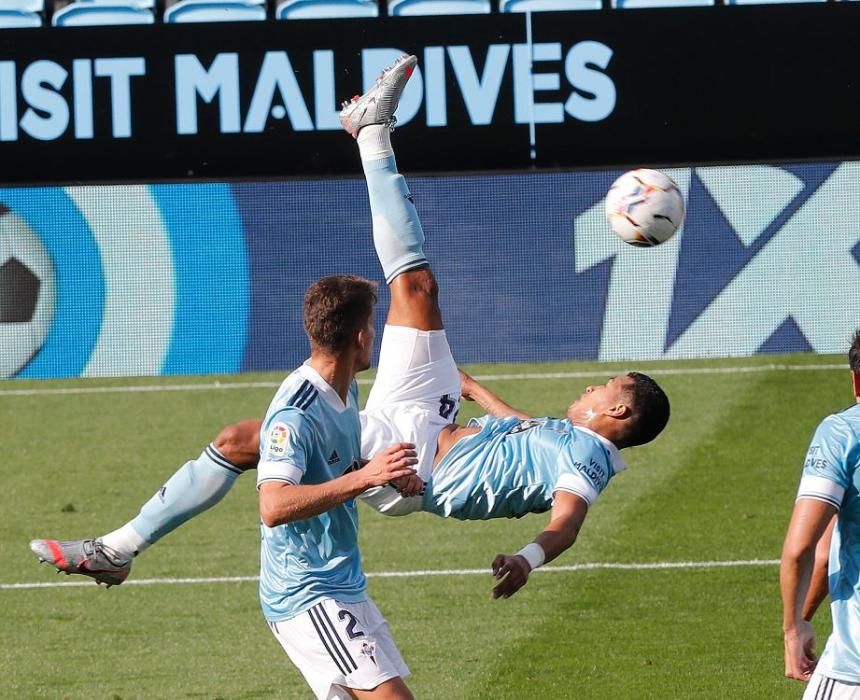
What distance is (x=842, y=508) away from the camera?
445cm

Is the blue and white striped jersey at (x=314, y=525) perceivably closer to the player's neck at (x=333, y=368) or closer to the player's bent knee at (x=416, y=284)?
the player's neck at (x=333, y=368)

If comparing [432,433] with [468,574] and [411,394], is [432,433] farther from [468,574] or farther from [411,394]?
[468,574]

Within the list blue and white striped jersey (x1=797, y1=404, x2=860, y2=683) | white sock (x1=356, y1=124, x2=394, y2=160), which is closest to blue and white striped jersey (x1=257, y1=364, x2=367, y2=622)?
blue and white striped jersey (x1=797, y1=404, x2=860, y2=683)

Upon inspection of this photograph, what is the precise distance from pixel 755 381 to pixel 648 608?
18.0 ft

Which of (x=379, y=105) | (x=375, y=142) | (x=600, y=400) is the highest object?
(x=379, y=105)

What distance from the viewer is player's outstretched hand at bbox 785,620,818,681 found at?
440 centimetres

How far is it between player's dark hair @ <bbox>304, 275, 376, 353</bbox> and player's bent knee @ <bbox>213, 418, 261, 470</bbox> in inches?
41.0

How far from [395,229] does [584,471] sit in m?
1.60

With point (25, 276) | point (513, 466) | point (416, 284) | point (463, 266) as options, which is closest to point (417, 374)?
point (416, 284)

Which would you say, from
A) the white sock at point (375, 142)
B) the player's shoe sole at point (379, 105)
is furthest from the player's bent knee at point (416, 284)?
the player's shoe sole at point (379, 105)

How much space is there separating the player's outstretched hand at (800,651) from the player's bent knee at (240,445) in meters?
2.22

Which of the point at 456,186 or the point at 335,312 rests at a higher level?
the point at 456,186

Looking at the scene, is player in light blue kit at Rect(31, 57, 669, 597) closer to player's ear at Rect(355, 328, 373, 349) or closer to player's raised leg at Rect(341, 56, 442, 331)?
player's raised leg at Rect(341, 56, 442, 331)

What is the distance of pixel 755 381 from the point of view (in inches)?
535
